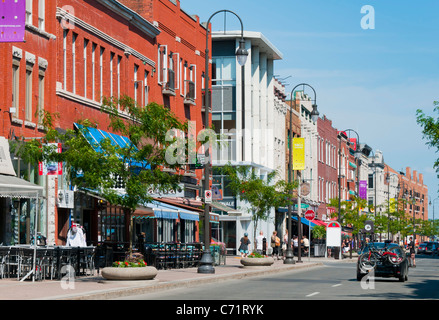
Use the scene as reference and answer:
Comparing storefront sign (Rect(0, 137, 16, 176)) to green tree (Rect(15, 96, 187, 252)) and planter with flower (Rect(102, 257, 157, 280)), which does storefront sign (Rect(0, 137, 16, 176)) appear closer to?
green tree (Rect(15, 96, 187, 252))

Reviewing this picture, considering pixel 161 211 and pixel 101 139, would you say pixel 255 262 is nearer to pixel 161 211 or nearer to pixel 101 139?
pixel 161 211

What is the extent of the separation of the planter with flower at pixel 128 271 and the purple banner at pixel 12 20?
7.55 metres

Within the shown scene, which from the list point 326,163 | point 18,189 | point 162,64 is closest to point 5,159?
point 18,189

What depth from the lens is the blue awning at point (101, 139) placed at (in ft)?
93.7

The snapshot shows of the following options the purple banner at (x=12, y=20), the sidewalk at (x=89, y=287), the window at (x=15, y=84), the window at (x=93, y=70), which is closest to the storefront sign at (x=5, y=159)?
the window at (x=15, y=84)

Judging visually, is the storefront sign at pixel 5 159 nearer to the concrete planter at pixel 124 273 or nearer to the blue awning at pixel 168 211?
the concrete planter at pixel 124 273

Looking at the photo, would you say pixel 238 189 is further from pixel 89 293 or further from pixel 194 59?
pixel 89 293

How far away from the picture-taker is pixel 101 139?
30047 millimetres

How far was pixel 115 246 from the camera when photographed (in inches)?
1369

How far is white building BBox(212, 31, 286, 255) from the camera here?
66.9 m

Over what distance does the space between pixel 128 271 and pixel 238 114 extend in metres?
42.5

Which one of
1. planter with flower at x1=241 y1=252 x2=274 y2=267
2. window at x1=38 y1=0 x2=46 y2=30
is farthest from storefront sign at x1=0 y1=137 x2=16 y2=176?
planter with flower at x1=241 y1=252 x2=274 y2=267

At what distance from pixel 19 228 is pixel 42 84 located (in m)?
5.92

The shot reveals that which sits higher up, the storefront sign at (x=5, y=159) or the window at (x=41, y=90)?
the window at (x=41, y=90)
